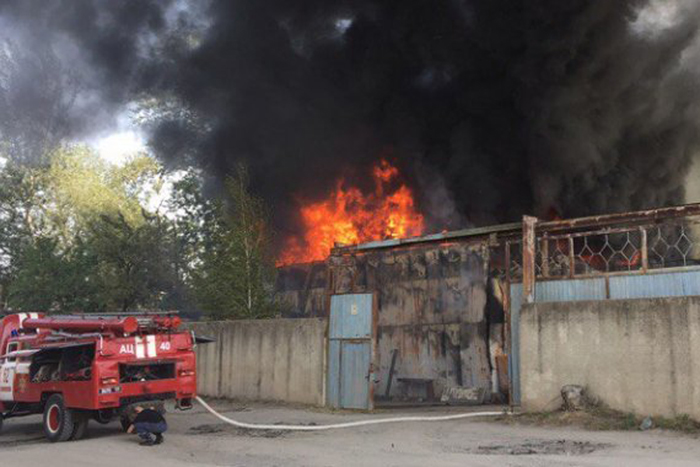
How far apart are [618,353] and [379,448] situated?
4.78 metres

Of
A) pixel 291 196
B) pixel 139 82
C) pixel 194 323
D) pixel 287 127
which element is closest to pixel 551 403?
pixel 194 323

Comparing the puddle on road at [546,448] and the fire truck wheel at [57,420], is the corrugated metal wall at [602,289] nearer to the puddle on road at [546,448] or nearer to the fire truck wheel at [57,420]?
the puddle on road at [546,448]

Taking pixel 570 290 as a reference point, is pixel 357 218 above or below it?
above

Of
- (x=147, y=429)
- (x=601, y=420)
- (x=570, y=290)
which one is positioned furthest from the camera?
(x=570, y=290)

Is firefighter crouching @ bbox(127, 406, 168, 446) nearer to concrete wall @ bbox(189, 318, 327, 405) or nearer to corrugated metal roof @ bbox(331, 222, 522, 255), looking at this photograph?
concrete wall @ bbox(189, 318, 327, 405)

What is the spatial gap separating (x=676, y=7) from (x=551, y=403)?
83.0ft

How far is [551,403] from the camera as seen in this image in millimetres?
12445

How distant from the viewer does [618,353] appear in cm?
1183

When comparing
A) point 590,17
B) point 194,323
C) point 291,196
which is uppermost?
→ point 590,17

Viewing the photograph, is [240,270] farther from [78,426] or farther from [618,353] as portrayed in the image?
[618,353]

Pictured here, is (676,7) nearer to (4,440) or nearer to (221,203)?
(221,203)

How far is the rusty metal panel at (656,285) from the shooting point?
1235 centimetres

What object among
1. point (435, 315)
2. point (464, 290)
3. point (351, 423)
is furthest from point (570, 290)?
point (435, 315)

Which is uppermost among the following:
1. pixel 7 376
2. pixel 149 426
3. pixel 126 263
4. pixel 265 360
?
pixel 126 263
